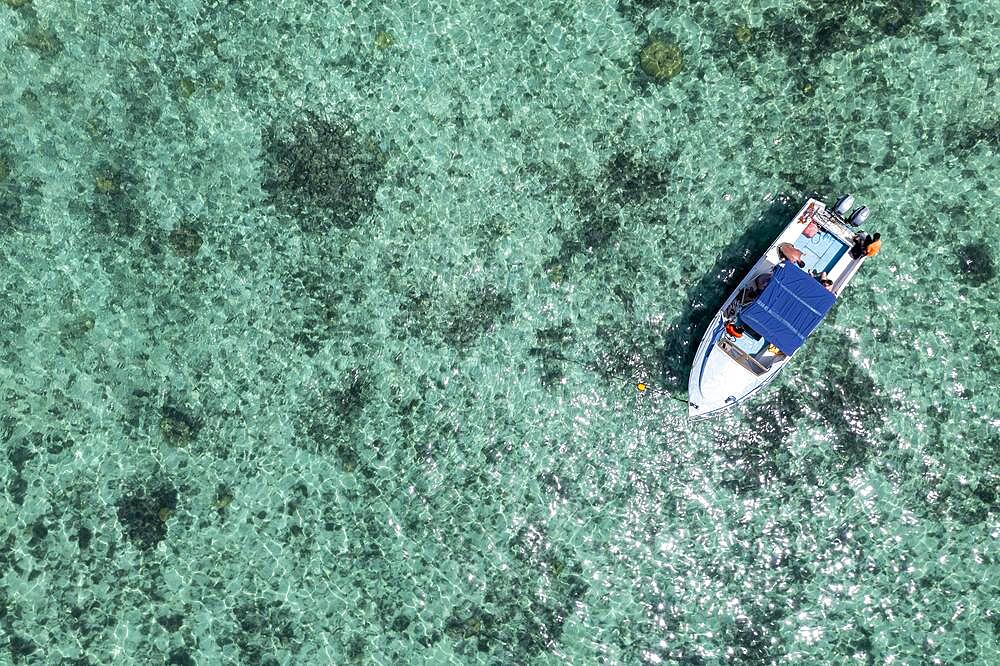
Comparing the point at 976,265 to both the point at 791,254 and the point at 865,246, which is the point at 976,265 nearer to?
the point at 865,246

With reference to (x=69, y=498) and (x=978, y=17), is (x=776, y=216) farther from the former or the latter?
(x=69, y=498)

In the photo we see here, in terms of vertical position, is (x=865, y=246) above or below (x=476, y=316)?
above

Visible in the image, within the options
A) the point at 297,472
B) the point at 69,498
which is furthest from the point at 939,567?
the point at 69,498

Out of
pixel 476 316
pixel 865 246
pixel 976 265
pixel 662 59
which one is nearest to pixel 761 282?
pixel 865 246

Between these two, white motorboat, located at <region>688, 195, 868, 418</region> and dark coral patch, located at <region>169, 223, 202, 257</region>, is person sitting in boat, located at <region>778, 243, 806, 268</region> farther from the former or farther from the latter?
dark coral patch, located at <region>169, 223, 202, 257</region>

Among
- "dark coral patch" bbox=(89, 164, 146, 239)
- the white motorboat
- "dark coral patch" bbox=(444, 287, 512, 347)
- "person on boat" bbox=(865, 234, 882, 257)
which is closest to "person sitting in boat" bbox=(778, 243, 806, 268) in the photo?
the white motorboat

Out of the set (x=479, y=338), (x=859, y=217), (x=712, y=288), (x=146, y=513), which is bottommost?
(x=146, y=513)
